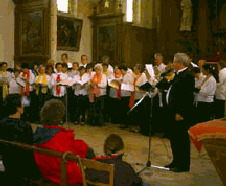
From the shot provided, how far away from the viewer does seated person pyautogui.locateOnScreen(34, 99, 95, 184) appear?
301 centimetres

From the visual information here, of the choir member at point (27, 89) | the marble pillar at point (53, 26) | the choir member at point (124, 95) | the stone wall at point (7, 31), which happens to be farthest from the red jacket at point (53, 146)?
the stone wall at point (7, 31)

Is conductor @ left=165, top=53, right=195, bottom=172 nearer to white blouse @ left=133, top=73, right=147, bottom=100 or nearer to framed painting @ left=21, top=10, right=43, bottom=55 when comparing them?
white blouse @ left=133, top=73, right=147, bottom=100

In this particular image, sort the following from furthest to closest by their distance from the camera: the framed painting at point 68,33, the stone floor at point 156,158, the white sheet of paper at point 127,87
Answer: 1. the framed painting at point 68,33
2. the white sheet of paper at point 127,87
3. the stone floor at point 156,158

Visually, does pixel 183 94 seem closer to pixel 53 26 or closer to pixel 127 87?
pixel 127 87

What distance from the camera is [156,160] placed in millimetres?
5848

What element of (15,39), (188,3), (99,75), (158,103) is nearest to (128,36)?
(188,3)

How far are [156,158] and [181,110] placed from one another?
1.34 meters

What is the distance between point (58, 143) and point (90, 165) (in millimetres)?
704

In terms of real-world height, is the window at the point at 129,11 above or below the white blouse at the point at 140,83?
above

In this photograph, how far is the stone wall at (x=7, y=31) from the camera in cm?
1423

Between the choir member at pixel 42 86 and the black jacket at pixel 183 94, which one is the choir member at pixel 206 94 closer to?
the black jacket at pixel 183 94

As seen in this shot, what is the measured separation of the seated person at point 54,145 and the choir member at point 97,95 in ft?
18.8

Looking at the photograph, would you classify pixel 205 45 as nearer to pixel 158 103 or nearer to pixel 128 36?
pixel 128 36

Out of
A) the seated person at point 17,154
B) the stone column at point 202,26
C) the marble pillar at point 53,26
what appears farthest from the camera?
the stone column at point 202,26
